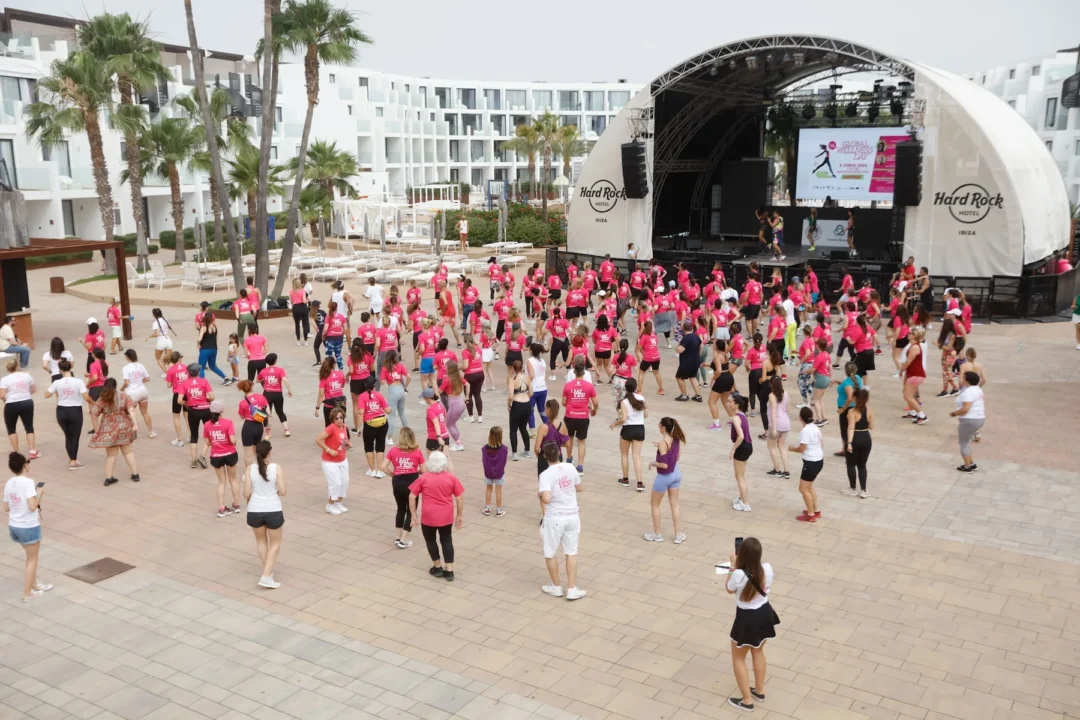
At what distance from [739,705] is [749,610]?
0.77 metres

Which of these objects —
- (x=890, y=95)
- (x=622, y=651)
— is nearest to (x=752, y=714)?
(x=622, y=651)

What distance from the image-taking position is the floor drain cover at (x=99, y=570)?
30.6 ft

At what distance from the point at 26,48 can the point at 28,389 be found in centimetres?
3250

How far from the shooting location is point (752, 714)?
6.89 metres

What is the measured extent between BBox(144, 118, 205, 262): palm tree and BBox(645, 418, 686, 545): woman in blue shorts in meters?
30.1

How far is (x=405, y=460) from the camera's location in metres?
9.42

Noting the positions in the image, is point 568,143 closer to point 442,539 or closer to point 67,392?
point 67,392

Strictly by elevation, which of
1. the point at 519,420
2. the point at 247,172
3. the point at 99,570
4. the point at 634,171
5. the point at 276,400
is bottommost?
the point at 99,570

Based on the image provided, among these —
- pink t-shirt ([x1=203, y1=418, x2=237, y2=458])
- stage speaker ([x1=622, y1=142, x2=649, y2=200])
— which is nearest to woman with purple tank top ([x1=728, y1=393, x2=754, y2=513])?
pink t-shirt ([x1=203, y1=418, x2=237, y2=458])

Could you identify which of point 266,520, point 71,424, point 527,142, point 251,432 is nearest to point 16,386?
point 71,424

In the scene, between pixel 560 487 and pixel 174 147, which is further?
pixel 174 147

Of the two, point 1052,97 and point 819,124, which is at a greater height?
point 1052,97

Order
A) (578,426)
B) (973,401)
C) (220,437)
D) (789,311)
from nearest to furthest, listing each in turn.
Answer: (220,437)
(578,426)
(973,401)
(789,311)

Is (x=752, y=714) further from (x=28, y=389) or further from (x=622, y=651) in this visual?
(x=28, y=389)
